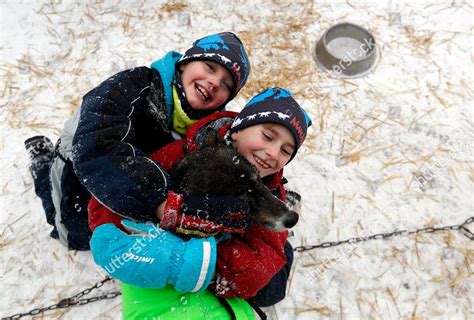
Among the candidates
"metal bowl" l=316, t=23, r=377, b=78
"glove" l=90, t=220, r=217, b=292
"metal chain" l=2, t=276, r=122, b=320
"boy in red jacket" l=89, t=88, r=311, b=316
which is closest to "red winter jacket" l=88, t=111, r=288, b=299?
"boy in red jacket" l=89, t=88, r=311, b=316

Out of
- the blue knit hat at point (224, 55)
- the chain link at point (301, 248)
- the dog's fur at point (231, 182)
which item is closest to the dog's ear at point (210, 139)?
the dog's fur at point (231, 182)

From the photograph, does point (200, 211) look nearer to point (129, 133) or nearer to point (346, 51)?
point (129, 133)

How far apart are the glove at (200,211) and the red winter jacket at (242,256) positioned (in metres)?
0.31

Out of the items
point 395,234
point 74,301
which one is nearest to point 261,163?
point 395,234

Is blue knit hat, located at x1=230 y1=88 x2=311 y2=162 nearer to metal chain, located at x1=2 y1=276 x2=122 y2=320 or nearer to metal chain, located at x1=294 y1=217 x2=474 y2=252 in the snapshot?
metal chain, located at x1=294 y1=217 x2=474 y2=252

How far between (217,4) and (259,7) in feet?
2.11

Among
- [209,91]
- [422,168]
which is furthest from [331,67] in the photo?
[209,91]

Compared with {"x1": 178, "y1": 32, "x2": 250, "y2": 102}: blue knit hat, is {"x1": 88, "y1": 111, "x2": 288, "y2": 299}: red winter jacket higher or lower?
lower

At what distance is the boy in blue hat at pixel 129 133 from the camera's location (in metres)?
2.37

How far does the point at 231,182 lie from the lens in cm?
229

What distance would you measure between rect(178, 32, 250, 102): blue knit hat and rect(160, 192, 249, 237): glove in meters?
1.19

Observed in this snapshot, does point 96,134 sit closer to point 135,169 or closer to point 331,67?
point 135,169

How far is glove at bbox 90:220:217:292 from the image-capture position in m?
2.23

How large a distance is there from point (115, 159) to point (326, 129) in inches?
123
